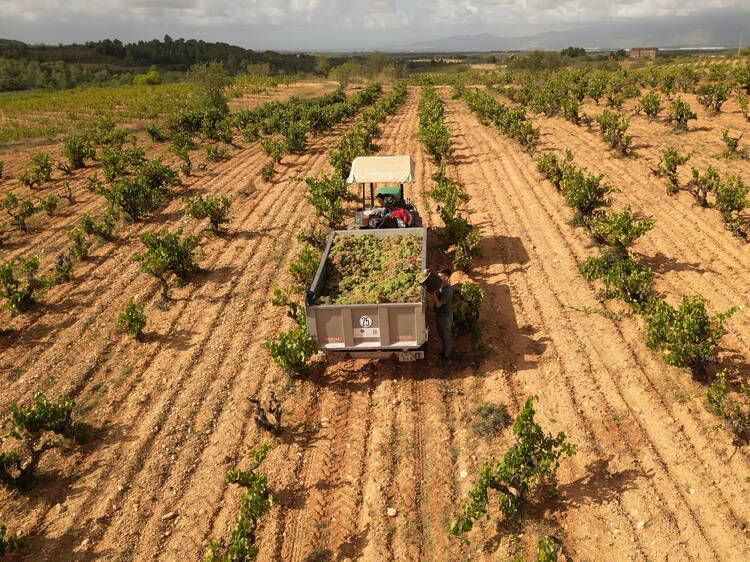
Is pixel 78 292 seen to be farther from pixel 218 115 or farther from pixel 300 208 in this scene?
pixel 218 115

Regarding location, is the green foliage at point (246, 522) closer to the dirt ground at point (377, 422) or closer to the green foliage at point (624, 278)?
the dirt ground at point (377, 422)

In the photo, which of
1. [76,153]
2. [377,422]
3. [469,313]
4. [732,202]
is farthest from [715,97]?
[76,153]

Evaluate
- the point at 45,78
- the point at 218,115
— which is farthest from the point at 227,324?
the point at 45,78

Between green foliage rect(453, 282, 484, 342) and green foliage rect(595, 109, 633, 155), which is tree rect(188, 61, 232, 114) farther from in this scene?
green foliage rect(453, 282, 484, 342)

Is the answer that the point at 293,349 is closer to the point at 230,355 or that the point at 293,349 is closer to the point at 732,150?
the point at 230,355

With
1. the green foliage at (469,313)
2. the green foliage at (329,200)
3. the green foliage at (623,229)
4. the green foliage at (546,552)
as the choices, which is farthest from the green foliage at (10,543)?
the green foliage at (623,229)
